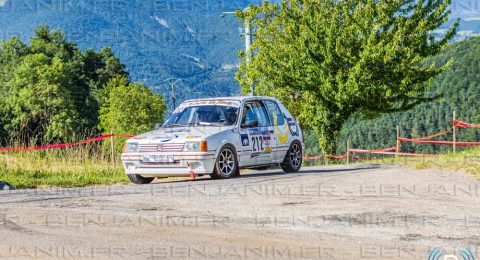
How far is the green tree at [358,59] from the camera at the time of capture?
40.7 meters

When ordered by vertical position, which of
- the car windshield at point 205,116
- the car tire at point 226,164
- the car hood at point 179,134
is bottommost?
the car tire at point 226,164

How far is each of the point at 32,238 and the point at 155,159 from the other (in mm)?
7866

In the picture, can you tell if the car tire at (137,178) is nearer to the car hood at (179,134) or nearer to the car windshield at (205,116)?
the car hood at (179,134)

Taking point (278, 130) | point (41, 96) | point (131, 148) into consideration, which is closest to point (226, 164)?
point (131, 148)

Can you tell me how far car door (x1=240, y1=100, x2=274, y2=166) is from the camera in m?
16.3

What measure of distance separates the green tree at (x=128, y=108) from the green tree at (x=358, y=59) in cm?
5024

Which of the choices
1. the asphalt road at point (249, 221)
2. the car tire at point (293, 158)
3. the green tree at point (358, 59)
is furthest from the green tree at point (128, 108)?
the asphalt road at point (249, 221)

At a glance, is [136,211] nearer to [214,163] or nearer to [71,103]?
[214,163]

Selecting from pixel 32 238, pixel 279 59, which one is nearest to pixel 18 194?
pixel 32 238

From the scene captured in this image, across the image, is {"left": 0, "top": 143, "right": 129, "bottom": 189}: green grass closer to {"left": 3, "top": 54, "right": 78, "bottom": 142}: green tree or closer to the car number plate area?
the car number plate area

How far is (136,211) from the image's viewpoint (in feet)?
30.5

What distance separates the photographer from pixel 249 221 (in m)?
8.41

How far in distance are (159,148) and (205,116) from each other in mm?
1564

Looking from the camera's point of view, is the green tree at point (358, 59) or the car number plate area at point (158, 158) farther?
the green tree at point (358, 59)
